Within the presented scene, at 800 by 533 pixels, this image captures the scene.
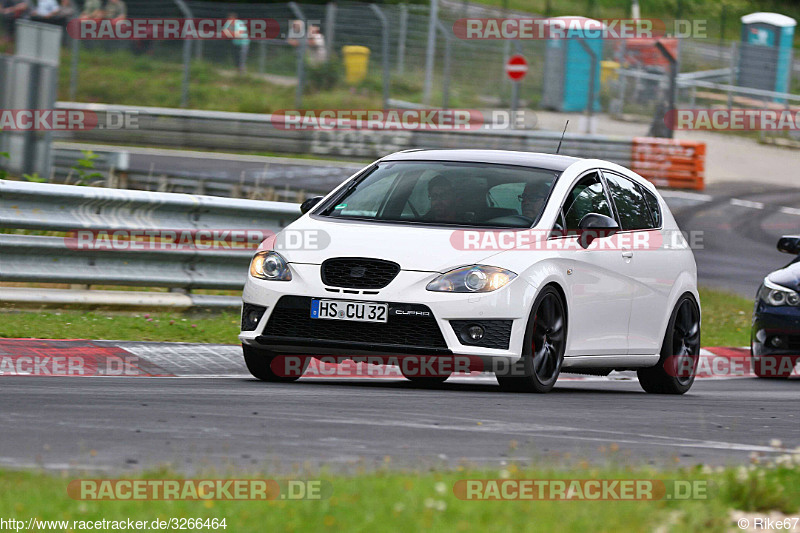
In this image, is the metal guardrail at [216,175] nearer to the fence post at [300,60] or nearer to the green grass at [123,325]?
the fence post at [300,60]

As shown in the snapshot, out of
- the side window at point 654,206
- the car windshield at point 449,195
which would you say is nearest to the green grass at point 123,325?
the car windshield at point 449,195

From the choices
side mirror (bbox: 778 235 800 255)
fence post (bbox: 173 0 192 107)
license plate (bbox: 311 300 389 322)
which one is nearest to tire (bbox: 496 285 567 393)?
license plate (bbox: 311 300 389 322)

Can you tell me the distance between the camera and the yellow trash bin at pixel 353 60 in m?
31.3

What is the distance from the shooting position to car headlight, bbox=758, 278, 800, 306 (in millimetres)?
12125

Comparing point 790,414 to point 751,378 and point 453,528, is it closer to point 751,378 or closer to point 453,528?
point 751,378

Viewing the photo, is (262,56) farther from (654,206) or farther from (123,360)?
(123,360)

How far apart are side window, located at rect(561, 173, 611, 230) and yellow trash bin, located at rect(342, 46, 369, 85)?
21623 millimetres

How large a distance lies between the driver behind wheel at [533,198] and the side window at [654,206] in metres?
1.61

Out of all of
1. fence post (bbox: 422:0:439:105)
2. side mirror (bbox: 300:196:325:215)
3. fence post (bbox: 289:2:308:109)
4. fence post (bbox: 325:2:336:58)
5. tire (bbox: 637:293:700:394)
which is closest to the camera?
side mirror (bbox: 300:196:325:215)

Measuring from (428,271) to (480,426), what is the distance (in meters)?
1.66

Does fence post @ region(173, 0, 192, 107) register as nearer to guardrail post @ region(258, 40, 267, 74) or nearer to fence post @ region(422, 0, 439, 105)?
guardrail post @ region(258, 40, 267, 74)

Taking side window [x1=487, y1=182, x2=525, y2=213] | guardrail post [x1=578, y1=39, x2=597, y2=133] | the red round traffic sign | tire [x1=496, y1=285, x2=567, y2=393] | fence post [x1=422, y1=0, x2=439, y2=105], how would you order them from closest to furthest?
tire [x1=496, y1=285, x2=567, y2=393], side window [x1=487, y1=182, x2=525, y2=213], guardrail post [x1=578, y1=39, x2=597, y2=133], the red round traffic sign, fence post [x1=422, y1=0, x2=439, y2=105]

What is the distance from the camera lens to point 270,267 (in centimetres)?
891

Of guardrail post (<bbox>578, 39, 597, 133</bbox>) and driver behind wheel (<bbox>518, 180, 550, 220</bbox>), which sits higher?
guardrail post (<bbox>578, 39, 597, 133</bbox>)
